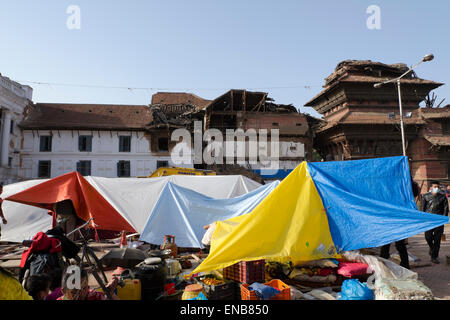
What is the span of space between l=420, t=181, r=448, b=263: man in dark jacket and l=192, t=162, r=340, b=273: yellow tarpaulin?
15.5 ft

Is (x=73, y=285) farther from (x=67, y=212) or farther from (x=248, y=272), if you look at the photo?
(x=67, y=212)

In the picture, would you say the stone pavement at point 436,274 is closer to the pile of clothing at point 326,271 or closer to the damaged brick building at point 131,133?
the pile of clothing at point 326,271

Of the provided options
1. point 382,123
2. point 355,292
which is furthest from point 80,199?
point 382,123

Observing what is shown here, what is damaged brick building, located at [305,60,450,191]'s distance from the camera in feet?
81.2

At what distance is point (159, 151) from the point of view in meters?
26.4

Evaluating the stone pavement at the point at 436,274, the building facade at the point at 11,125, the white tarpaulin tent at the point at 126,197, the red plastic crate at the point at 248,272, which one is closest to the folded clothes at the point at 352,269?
the stone pavement at the point at 436,274

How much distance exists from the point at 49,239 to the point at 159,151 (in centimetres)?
2277

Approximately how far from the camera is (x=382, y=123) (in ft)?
82.1

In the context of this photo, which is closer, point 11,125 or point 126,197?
point 126,197

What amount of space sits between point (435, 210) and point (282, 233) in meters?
5.92
